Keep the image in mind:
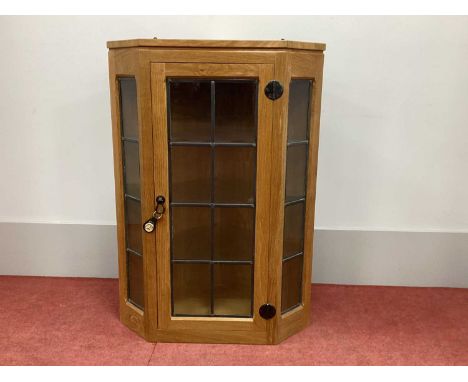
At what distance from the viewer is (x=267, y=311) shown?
2314 mm

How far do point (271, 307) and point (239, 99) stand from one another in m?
0.99

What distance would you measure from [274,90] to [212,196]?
1.84ft

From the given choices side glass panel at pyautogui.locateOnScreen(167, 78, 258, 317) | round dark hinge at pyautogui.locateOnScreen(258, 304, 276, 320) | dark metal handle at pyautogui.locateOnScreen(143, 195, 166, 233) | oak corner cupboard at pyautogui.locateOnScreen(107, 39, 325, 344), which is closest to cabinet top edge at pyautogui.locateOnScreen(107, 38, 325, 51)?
oak corner cupboard at pyautogui.locateOnScreen(107, 39, 325, 344)

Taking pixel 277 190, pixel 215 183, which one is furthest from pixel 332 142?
pixel 215 183

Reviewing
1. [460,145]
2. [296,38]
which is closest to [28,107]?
[296,38]

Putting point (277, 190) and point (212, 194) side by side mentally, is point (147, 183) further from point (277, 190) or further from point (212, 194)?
point (277, 190)

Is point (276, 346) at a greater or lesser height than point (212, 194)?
lesser

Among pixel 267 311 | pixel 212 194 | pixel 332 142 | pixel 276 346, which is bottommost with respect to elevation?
pixel 276 346

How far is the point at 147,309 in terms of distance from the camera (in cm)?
236

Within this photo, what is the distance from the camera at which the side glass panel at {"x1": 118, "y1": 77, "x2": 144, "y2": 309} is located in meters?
2.24

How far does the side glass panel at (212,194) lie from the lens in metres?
2.12

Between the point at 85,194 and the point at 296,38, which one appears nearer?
the point at 296,38

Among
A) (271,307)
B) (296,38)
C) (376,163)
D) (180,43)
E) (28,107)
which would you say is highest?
(296,38)

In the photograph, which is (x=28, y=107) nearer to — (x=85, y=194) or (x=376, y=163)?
(x=85, y=194)
